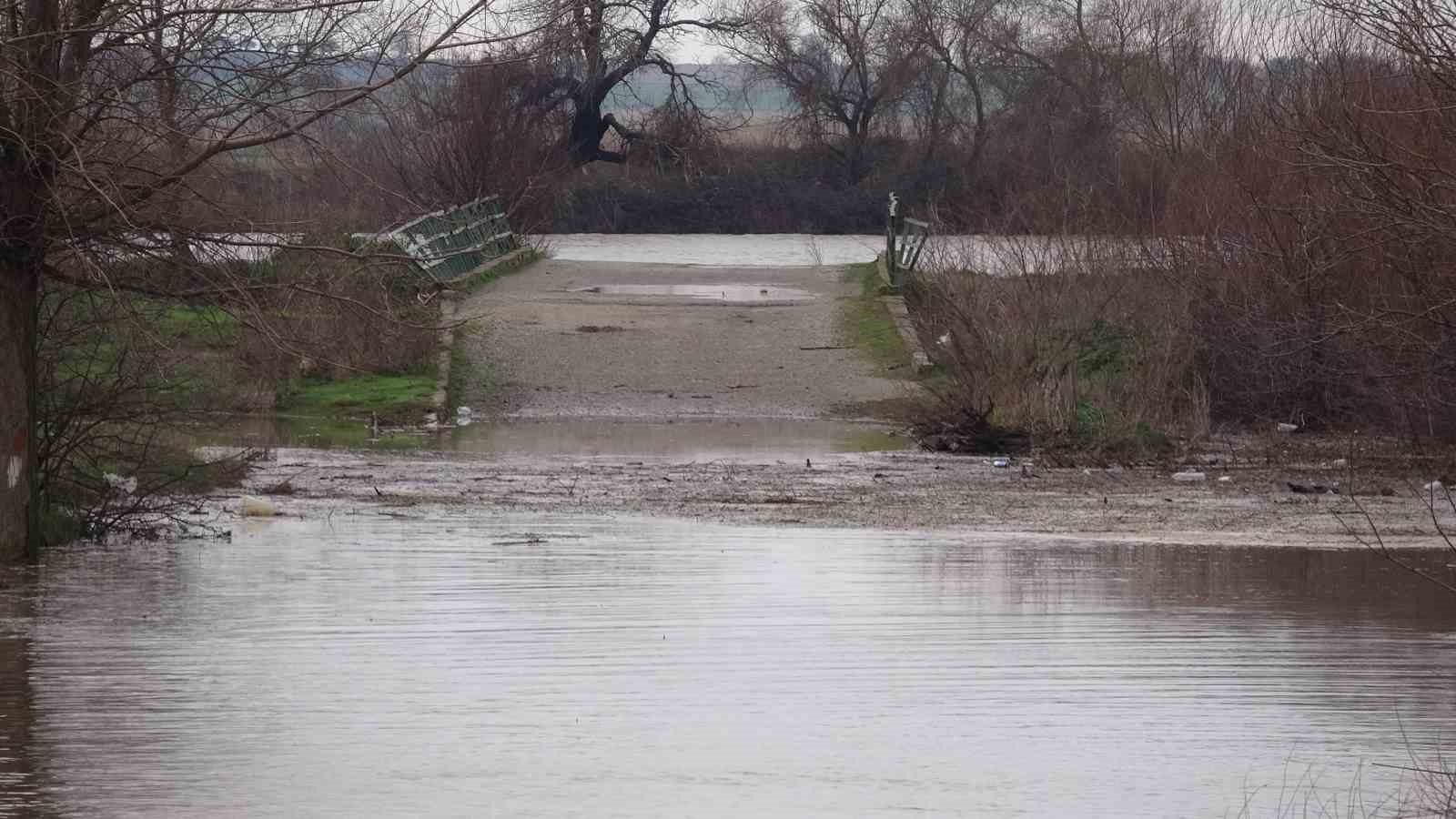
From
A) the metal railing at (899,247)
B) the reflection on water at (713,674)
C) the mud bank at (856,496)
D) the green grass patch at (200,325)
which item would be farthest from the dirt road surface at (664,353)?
the reflection on water at (713,674)

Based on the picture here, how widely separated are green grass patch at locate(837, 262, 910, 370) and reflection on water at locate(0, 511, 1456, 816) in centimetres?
1145

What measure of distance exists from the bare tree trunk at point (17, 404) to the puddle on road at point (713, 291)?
717 inches

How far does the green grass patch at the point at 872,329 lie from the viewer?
78.9ft

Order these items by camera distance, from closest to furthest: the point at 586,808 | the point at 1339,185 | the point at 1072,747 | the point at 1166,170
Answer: the point at 586,808 → the point at 1072,747 → the point at 1339,185 → the point at 1166,170

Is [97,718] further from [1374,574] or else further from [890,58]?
[890,58]

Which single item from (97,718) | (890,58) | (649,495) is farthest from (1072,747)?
(890,58)

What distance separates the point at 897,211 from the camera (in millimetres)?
30859

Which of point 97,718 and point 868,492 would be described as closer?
point 97,718

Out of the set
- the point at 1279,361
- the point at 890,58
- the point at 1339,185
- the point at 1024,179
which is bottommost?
the point at 1279,361

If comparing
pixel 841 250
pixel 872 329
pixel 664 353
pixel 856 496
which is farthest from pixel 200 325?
pixel 841 250

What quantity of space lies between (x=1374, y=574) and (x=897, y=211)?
64.6 feet

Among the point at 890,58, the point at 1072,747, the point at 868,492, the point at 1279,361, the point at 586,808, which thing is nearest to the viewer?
the point at 586,808

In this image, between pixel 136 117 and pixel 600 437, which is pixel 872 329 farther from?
pixel 136 117

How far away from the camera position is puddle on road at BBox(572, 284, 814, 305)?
96.6 feet
